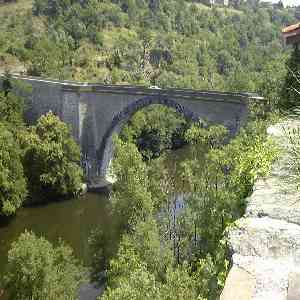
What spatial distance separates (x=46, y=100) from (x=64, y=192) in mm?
9727

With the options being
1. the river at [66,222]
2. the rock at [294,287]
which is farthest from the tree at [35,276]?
the rock at [294,287]

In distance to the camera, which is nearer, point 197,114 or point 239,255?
point 239,255

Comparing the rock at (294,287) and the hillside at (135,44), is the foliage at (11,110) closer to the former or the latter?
the hillside at (135,44)

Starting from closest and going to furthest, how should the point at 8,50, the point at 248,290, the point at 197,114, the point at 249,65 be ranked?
the point at 248,290, the point at 197,114, the point at 8,50, the point at 249,65

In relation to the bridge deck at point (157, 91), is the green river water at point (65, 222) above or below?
below

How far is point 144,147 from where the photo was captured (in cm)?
4550

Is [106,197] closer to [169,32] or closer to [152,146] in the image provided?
[152,146]

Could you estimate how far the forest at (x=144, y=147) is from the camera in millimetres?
11203

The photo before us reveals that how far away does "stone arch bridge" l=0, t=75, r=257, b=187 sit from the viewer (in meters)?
33.1

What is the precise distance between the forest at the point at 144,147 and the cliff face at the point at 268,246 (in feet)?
0.84

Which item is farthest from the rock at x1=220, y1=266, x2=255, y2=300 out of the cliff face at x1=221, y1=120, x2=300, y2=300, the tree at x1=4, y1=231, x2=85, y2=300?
the tree at x1=4, y1=231, x2=85, y2=300

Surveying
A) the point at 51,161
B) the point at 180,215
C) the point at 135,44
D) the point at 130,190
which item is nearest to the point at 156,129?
A: the point at 51,161

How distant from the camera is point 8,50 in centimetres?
5609

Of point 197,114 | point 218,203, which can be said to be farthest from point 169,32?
point 218,203
